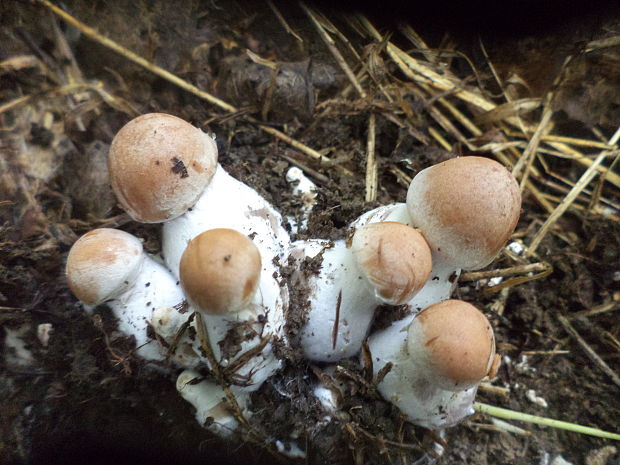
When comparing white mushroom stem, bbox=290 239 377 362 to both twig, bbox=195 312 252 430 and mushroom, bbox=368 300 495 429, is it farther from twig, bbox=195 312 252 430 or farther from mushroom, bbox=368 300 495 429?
twig, bbox=195 312 252 430

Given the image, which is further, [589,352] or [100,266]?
[589,352]

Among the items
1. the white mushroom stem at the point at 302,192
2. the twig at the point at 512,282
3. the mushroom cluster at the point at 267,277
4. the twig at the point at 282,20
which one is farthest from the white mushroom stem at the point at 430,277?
the twig at the point at 282,20

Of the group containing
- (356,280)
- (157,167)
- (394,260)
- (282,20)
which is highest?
(282,20)

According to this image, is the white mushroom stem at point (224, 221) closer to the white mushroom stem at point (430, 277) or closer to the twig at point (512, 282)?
the white mushroom stem at point (430, 277)

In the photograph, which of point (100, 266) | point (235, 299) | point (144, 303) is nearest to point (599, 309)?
point (235, 299)

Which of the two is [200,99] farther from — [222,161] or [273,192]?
[273,192]

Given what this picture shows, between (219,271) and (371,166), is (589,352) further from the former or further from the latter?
(219,271)
